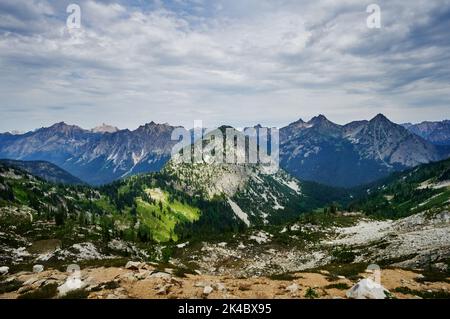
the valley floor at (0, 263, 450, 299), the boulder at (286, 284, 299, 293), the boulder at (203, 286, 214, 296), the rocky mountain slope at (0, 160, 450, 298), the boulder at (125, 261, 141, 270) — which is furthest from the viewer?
the boulder at (125, 261, 141, 270)

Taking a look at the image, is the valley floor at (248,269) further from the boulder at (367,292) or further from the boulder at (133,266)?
the boulder at (367,292)

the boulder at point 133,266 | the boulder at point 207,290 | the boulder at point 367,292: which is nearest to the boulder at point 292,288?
the boulder at point 367,292

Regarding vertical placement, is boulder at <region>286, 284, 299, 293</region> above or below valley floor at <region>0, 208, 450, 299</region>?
above

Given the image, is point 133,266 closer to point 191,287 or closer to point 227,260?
point 191,287

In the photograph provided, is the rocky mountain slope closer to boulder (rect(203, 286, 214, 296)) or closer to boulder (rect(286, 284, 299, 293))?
boulder (rect(286, 284, 299, 293))

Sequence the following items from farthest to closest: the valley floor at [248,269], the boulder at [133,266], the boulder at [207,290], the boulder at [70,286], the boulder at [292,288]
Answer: the boulder at [133,266] < the boulder at [70,286] < the valley floor at [248,269] < the boulder at [292,288] < the boulder at [207,290]

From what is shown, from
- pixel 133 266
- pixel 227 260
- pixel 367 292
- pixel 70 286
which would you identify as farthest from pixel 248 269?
pixel 367 292

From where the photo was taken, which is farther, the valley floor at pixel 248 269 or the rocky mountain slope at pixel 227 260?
the rocky mountain slope at pixel 227 260

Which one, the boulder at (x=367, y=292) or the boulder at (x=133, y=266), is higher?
the boulder at (x=367, y=292)

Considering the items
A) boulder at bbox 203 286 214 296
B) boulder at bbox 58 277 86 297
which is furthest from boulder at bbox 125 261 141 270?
boulder at bbox 203 286 214 296
